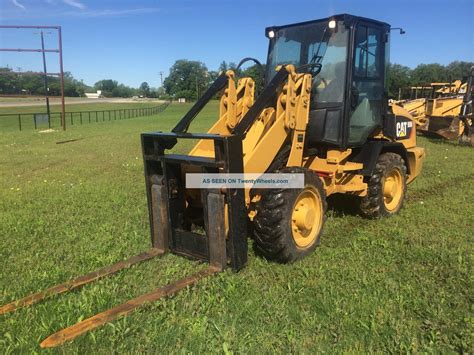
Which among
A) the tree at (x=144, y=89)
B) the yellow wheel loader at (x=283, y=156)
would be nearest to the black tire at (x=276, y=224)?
the yellow wheel loader at (x=283, y=156)

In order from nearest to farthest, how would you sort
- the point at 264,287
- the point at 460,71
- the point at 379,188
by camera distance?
the point at 264,287 < the point at 379,188 < the point at 460,71

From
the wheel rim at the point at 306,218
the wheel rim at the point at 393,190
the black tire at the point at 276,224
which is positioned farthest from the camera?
the wheel rim at the point at 393,190

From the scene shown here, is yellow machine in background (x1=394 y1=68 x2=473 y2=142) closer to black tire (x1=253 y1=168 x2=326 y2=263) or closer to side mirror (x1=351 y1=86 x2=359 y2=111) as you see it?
side mirror (x1=351 y1=86 x2=359 y2=111)

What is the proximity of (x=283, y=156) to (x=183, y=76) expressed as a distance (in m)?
134

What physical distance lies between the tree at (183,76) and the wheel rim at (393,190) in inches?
4431

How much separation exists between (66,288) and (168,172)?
4.94 ft

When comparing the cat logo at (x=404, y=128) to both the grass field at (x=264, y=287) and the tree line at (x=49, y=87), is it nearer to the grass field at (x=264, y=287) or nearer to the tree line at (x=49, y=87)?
the grass field at (x=264, y=287)

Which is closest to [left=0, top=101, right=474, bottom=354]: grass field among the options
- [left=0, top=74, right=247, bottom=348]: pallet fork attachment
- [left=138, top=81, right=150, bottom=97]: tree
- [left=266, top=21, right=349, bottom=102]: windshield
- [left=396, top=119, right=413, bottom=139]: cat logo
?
[left=0, top=74, right=247, bottom=348]: pallet fork attachment

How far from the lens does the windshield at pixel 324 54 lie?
5.30 meters

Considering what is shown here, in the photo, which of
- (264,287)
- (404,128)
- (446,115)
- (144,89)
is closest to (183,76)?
(144,89)

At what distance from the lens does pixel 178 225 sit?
190 inches

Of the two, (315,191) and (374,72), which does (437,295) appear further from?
(374,72)

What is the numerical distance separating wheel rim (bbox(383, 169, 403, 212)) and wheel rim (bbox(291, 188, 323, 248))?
5.87 ft

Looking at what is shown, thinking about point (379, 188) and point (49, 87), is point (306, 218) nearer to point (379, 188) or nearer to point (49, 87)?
point (379, 188)
